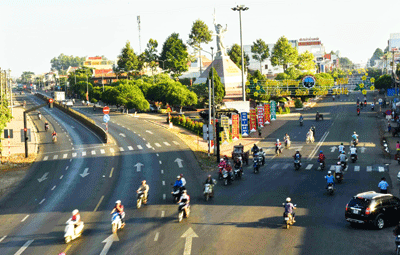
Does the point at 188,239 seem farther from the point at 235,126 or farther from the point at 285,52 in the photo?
the point at 285,52

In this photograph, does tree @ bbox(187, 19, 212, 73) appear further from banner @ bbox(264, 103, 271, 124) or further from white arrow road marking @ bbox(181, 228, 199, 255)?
white arrow road marking @ bbox(181, 228, 199, 255)

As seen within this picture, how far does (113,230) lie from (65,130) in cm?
5283

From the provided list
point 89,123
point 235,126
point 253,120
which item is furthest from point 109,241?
point 89,123

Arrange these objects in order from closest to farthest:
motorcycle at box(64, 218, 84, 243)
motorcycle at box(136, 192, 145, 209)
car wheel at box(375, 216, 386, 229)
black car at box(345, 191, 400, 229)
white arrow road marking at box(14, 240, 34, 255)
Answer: white arrow road marking at box(14, 240, 34, 255) < motorcycle at box(64, 218, 84, 243) < black car at box(345, 191, 400, 229) < car wheel at box(375, 216, 386, 229) < motorcycle at box(136, 192, 145, 209)

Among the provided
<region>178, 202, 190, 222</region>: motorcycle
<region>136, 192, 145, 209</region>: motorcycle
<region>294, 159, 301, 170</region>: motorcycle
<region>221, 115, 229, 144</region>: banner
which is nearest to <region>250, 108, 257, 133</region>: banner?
<region>221, 115, 229, 144</region>: banner

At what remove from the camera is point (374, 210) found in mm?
21484

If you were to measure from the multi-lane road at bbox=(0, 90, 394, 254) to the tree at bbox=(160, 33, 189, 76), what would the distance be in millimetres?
77113

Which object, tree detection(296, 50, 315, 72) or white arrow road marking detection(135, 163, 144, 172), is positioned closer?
white arrow road marking detection(135, 163, 144, 172)

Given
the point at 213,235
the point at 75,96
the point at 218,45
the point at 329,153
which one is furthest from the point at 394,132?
the point at 75,96

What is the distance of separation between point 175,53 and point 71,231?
112508 millimetres

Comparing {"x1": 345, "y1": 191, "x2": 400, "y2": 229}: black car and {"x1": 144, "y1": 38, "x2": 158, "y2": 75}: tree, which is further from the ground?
{"x1": 144, "y1": 38, "x2": 158, "y2": 75}: tree

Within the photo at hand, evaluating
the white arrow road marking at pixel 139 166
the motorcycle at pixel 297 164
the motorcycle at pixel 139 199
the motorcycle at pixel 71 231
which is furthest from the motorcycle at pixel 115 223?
the motorcycle at pixel 297 164

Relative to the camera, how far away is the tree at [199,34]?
432 ft

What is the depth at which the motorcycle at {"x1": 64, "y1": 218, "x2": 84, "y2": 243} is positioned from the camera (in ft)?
67.1
